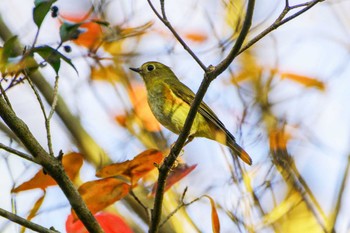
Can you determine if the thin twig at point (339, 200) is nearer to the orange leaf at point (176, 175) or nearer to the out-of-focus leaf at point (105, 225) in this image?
the orange leaf at point (176, 175)

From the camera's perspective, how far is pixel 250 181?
353cm

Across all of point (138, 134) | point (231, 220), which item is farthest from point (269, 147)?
point (138, 134)

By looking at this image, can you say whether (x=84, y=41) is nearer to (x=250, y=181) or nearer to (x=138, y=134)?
(x=138, y=134)

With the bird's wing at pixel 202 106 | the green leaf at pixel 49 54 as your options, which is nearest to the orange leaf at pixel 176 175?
the bird's wing at pixel 202 106

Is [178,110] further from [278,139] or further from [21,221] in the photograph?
[21,221]

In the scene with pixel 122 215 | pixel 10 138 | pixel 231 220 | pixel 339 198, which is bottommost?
pixel 339 198

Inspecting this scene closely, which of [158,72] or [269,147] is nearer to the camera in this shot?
[269,147]

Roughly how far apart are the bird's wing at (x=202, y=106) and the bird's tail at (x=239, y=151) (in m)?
0.11

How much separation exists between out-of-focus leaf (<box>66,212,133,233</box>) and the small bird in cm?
106

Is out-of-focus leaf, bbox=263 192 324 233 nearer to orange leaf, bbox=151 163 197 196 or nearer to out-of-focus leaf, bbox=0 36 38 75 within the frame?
orange leaf, bbox=151 163 197 196

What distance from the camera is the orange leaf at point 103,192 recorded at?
309cm

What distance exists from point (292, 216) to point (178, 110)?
1.68 m

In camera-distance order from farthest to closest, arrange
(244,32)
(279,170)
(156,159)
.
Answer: (279,170) → (156,159) → (244,32)

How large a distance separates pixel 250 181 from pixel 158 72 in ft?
6.70
